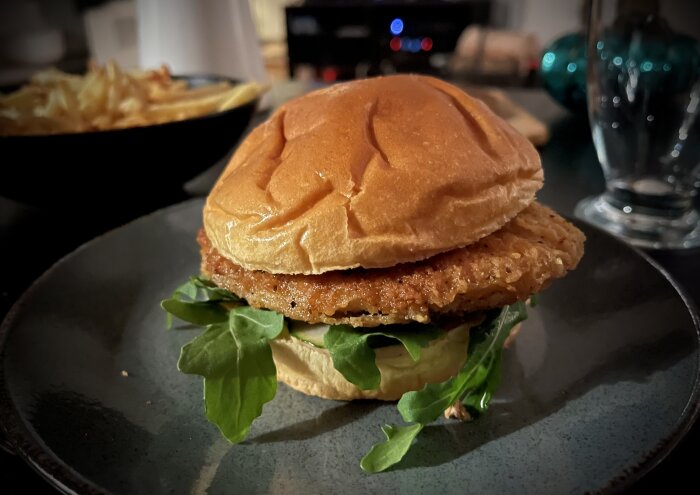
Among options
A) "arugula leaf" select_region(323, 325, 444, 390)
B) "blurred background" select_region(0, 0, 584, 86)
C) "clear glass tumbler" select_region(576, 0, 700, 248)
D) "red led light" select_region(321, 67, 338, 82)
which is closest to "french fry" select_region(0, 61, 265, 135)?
"blurred background" select_region(0, 0, 584, 86)

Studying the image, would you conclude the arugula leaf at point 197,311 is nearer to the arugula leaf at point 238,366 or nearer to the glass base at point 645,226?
the arugula leaf at point 238,366

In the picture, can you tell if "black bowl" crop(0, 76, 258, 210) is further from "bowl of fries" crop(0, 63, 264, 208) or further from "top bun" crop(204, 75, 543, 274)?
"top bun" crop(204, 75, 543, 274)

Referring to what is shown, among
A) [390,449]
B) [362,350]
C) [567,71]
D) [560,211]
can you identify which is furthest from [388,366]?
[567,71]

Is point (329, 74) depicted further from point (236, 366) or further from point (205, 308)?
point (236, 366)

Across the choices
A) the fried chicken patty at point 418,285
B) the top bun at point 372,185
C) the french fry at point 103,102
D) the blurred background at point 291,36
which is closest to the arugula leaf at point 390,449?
the fried chicken patty at point 418,285

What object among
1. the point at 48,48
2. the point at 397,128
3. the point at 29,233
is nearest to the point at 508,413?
the point at 397,128

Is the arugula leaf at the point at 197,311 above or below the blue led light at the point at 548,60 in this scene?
below

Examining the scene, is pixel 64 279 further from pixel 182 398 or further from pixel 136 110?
pixel 136 110
